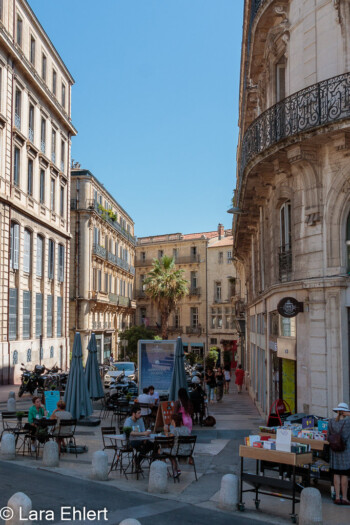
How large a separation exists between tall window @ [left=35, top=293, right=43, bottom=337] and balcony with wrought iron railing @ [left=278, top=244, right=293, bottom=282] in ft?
72.4

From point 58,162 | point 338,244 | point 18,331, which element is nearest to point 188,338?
point 58,162

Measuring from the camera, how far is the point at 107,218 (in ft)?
176

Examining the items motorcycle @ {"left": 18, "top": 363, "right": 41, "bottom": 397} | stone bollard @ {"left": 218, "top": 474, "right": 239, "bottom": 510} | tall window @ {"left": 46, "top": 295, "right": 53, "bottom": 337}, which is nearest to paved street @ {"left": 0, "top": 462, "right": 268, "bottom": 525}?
stone bollard @ {"left": 218, "top": 474, "right": 239, "bottom": 510}

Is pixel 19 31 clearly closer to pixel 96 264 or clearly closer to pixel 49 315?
pixel 49 315

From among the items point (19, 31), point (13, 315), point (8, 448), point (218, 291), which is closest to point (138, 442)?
point (8, 448)

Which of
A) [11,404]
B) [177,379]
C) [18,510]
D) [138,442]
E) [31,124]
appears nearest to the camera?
[18,510]

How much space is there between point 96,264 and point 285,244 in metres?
35.6

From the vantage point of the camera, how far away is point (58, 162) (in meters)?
40.2

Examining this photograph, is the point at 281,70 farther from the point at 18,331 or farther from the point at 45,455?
the point at 18,331

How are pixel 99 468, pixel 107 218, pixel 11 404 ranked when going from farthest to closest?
pixel 107 218 → pixel 11 404 → pixel 99 468

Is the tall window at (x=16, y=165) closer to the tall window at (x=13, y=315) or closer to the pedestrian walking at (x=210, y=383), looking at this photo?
the tall window at (x=13, y=315)

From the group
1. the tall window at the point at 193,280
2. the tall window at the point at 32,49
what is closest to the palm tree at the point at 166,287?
the tall window at the point at 193,280

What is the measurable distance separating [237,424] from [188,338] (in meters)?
47.5

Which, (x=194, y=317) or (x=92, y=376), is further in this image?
(x=194, y=317)
